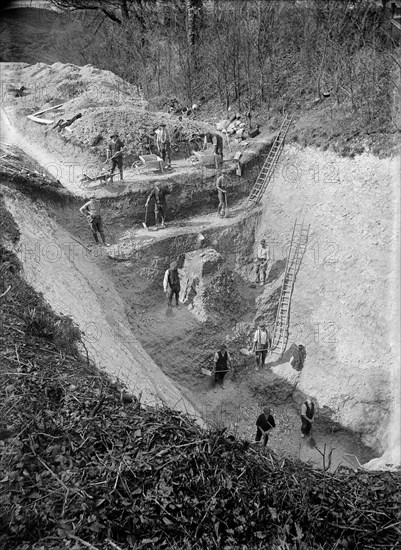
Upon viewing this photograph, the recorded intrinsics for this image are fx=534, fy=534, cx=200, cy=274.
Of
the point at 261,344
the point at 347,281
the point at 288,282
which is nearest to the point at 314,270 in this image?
the point at 288,282

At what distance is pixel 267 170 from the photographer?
18.3 meters

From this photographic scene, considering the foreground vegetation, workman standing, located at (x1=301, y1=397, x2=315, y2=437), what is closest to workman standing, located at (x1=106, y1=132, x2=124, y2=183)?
workman standing, located at (x1=301, y1=397, x2=315, y2=437)

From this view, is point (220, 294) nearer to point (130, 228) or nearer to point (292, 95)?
point (130, 228)

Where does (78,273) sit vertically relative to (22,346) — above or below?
below

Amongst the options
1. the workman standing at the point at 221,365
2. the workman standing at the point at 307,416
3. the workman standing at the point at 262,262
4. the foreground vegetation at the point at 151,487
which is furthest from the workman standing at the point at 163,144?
the foreground vegetation at the point at 151,487

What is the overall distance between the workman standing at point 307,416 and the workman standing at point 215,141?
9.52 metres

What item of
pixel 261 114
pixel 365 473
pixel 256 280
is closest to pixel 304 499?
pixel 365 473

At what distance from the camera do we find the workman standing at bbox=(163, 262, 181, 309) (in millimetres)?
14320

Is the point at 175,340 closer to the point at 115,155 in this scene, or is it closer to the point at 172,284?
the point at 172,284

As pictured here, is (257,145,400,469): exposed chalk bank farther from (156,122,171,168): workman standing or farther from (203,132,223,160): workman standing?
(156,122,171,168): workman standing

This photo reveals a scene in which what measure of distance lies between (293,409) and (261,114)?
11.7 meters

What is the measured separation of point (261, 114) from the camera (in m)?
20.3

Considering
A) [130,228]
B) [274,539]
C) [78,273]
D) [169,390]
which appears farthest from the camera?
[130,228]

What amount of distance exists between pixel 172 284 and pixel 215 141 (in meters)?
6.49
